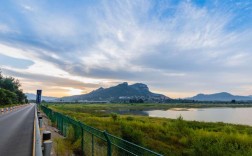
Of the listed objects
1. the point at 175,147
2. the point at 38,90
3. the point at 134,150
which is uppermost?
the point at 38,90

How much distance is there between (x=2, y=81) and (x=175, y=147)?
110010 mm

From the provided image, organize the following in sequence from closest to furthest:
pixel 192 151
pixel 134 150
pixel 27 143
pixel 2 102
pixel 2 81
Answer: pixel 134 150, pixel 27 143, pixel 192 151, pixel 2 102, pixel 2 81

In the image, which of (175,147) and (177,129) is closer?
(175,147)

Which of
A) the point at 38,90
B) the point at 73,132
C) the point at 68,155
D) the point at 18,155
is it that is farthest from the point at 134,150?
the point at 38,90

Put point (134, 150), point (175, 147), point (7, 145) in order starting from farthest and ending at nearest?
point (175, 147)
point (7, 145)
point (134, 150)

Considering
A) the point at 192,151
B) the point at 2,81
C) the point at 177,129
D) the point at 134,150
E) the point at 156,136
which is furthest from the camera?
the point at 2,81

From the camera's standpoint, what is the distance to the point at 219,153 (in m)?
13.7

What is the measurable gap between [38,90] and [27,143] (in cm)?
8142

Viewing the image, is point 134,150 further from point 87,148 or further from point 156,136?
point 156,136

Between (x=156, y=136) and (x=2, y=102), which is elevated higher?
(x=2, y=102)

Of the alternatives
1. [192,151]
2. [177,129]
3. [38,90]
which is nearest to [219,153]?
[192,151]

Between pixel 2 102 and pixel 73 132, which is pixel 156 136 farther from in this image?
pixel 2 102

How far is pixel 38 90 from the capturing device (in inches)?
3556

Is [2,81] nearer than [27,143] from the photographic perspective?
No
